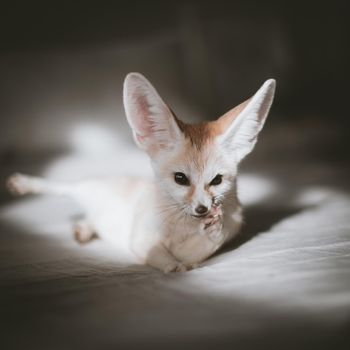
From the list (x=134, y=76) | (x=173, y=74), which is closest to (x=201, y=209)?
(x=134, y=76)

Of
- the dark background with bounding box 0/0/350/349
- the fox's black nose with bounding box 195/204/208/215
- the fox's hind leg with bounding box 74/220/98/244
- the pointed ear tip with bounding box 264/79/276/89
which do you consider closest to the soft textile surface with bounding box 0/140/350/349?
the fox's hind leg with bounding box 74/220/98/244

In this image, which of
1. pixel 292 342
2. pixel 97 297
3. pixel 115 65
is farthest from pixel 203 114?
pixel 292 342

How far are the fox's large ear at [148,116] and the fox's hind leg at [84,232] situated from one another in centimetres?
45

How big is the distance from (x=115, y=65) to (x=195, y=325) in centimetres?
223

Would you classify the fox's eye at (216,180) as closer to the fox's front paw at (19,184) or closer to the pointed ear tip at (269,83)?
the pointed ear tip at (269,83)

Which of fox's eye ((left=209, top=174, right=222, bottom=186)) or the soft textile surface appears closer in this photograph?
the soft textile surface

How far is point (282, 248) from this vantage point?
1.62 m

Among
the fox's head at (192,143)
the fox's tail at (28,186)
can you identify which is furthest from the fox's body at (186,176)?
the fox's tail at (28,186)

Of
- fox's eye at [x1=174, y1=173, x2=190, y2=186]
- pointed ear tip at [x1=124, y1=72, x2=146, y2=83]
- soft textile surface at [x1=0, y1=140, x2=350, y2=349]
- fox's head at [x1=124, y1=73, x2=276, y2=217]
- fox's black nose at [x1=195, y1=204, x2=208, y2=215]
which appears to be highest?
pointed ear tip at [x1=124, y1=72, x2=146, y2=83]

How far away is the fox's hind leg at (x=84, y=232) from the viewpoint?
1.91m

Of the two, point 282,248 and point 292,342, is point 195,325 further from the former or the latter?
point 282,248

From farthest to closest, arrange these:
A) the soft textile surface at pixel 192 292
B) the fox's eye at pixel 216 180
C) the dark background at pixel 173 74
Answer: the dark background at pixel 173 74, the fox's eye at pixel 216 180, the soft textile surface at pixel 192 292

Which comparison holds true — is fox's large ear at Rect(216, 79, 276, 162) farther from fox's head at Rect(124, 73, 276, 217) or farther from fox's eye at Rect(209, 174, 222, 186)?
fox's eye at Rect(209, 174, 222, 186)

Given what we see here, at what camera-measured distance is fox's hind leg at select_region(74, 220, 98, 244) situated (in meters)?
1.91
